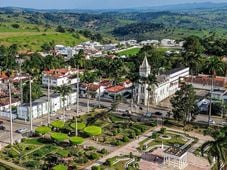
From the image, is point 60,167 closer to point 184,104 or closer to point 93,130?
point 93,130

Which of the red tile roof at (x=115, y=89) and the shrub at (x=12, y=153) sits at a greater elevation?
the red tile roof at (x=115, y=89)

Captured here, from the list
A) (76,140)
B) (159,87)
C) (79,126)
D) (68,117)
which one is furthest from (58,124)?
(159,87)

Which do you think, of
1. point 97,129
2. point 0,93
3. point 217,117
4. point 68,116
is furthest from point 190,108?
point 0,93

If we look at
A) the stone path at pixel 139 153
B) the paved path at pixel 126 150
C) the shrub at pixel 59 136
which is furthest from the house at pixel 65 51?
the paved path at pixel 126 150

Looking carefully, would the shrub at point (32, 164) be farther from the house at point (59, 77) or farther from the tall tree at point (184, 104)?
the house at point (59, 77)

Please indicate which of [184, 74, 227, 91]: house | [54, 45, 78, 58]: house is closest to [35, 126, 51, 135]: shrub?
[184, 74, 227, 91]: house

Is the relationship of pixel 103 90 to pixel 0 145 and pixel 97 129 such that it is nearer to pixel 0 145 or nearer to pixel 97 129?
pixel 97 129
